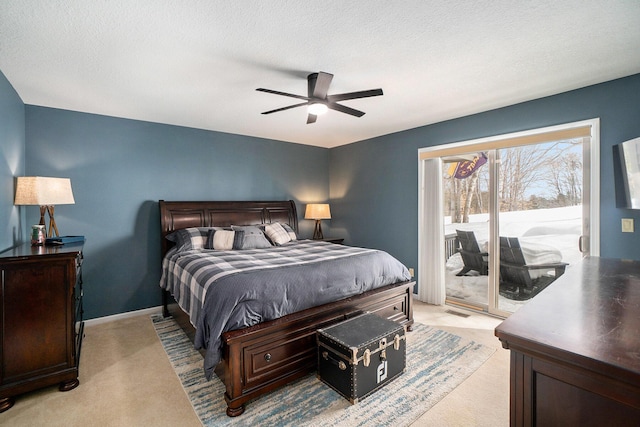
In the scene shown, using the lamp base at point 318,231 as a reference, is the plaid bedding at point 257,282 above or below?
below

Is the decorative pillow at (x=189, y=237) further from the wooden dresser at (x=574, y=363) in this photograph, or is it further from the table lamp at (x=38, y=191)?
the wooden dresser at (x=574, y=363)

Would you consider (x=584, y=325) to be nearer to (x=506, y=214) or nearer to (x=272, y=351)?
(x=272, y=351)

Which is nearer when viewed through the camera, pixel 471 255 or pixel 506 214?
pixel 506 214

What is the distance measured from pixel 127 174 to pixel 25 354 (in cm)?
225

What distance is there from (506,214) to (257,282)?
10.0 ft

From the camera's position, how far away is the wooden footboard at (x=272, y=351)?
198 centimetres

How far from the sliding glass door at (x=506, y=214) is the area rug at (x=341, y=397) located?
3.92 ft

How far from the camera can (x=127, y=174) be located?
3.74 m

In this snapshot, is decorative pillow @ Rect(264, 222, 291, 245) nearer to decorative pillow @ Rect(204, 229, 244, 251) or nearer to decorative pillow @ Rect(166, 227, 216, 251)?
decorative pillow @ Rect(204, 229, 244, 251)

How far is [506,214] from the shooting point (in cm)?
354

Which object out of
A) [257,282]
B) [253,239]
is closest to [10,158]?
[253,239]

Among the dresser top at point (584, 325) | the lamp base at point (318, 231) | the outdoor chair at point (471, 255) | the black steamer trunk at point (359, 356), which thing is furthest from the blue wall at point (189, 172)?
the black steamer trunk at point (359, 356)

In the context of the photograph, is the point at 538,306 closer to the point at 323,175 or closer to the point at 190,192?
the point at 190,192

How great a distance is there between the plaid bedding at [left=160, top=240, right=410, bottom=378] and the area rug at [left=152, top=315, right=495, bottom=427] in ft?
1.23
